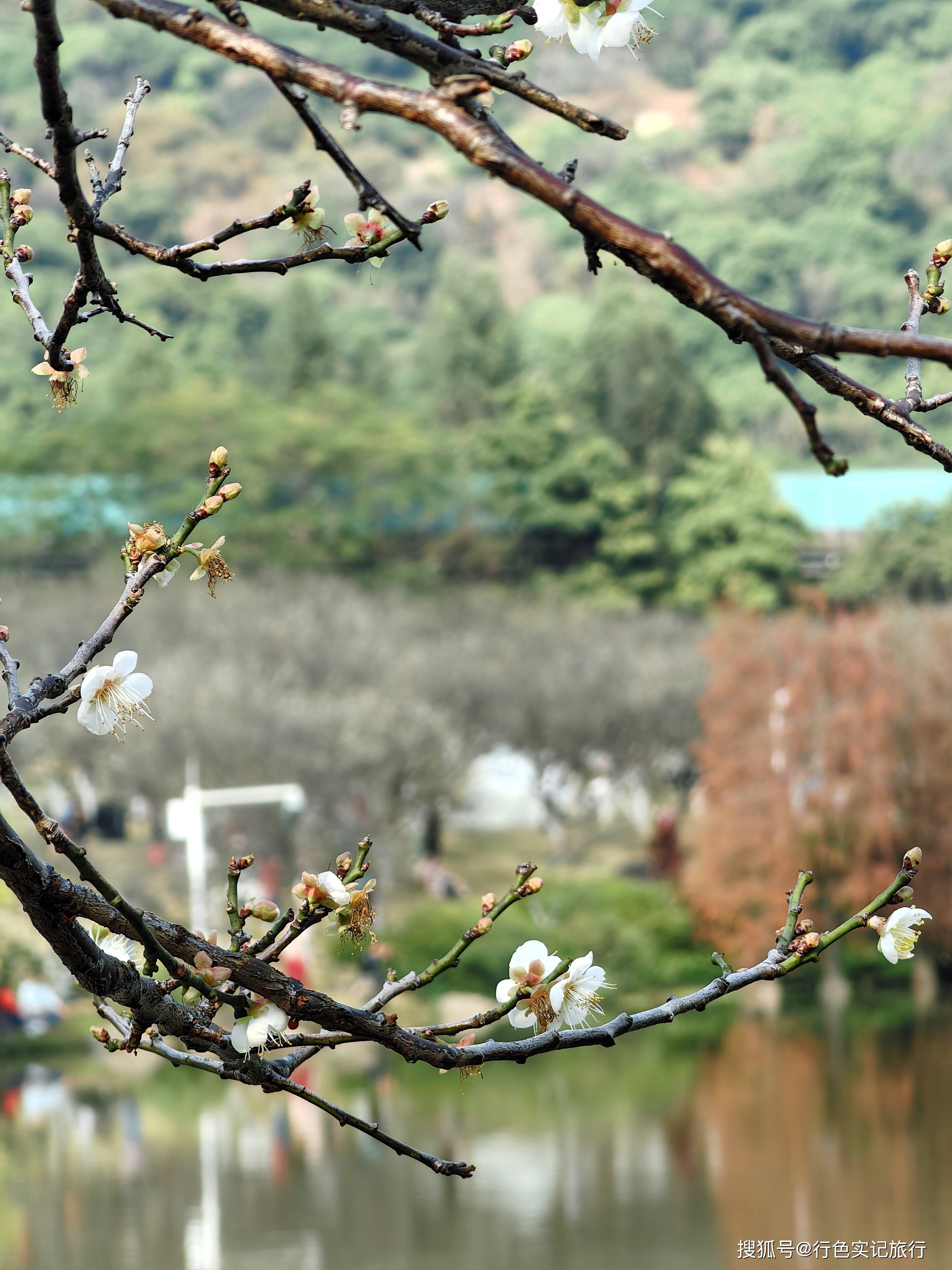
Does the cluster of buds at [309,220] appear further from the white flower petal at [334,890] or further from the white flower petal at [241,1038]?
the white flower petal at [241,1038]

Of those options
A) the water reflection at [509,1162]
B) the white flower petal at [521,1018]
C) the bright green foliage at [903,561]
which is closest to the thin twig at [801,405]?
the white flower petal at [521,1018]

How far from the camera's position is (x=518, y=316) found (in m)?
48.4

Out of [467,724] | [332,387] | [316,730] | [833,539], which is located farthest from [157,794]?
[833,539]

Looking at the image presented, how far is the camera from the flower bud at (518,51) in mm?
1326

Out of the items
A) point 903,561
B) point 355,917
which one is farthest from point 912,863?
point 903,561

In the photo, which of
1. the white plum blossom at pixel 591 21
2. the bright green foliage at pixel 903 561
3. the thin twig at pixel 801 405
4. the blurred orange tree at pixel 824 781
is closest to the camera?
the thin twig at pixel 801 405

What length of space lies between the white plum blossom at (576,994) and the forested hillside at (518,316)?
2.80 feet

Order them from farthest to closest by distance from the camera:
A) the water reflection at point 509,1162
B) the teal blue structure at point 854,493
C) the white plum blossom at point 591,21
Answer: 1. the teal blue structure at point 854,493
2. the water reflection at point 509,1162
3. the white plum blossom at point 591,21

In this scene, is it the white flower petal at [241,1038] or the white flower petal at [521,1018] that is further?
the white flower petal at [521,1018]

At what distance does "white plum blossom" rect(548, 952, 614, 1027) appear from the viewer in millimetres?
1568

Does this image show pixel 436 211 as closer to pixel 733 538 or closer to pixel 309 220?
pixel 309 220

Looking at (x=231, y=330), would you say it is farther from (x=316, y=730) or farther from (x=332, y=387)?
(x=316, y=730)

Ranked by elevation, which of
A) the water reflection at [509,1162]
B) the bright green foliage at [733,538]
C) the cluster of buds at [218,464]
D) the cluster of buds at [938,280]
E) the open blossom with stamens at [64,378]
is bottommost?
the water reflection at [509,1162]

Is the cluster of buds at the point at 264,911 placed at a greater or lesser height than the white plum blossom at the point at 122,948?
lesser
